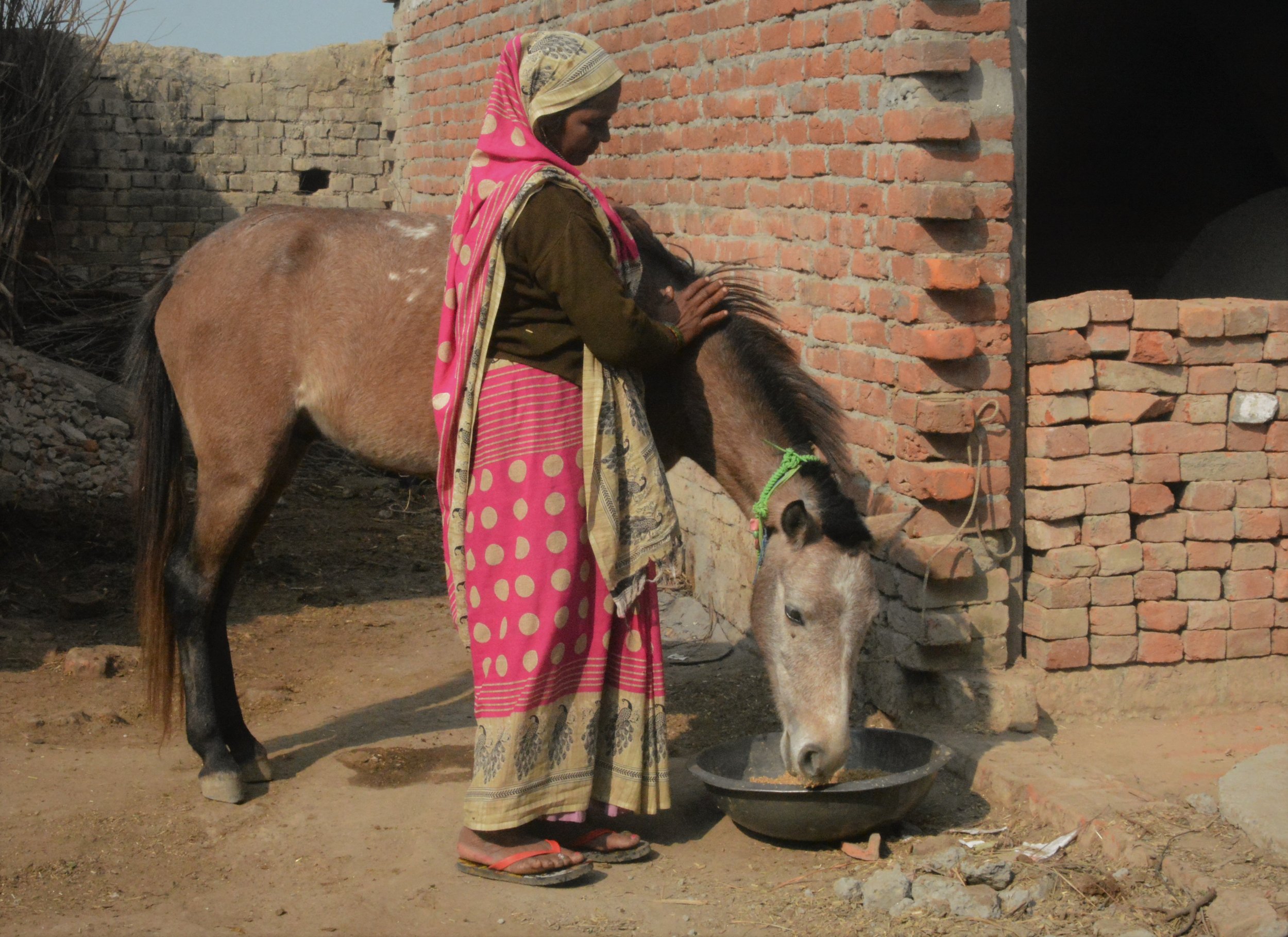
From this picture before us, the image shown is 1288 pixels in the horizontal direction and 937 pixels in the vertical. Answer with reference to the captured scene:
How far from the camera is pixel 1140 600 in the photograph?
4328mm

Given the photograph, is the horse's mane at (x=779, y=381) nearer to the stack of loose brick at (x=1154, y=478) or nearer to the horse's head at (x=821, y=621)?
the horse's head at (x=821, y=621)

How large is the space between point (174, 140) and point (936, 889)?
876 cm

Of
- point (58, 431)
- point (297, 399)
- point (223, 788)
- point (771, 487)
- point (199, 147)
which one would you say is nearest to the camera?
point (771, 487)

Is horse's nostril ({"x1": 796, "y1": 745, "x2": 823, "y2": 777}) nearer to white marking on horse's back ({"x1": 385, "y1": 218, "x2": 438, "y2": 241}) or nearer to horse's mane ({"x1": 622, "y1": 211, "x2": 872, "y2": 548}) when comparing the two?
horse's mane ({"x1": 622, "y1": 211, "x2": 872, "y2": 548})

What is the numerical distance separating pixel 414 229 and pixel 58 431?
4850 millimetres

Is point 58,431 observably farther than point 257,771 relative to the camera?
Yes

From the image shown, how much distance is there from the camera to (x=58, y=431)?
798cm

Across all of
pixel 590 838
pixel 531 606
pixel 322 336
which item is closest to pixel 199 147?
pixel 322 336

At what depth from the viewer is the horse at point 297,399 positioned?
3635 millimetres

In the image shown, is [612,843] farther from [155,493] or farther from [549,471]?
[155,493]

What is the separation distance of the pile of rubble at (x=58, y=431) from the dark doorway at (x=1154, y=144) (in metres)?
5.98

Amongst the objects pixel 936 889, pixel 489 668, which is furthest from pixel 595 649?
pixel 936 889

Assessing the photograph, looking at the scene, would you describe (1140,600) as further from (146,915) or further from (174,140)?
(174,140)

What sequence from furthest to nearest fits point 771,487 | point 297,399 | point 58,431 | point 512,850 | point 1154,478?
point 58,431 → point 1154,478 → point 297,399 → point 771,487 → point 512,850
